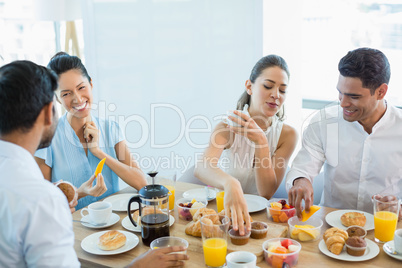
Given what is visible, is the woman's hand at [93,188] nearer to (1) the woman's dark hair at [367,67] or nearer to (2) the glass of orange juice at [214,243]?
(2) the glass of orange juice at [214,243]

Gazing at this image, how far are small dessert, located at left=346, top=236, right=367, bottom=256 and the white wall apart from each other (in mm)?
1869

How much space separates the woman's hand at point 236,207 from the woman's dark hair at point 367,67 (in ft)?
2.49

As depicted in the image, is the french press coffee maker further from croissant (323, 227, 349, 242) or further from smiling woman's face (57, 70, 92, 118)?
smiling woman's face (57, 70, 92, 118)

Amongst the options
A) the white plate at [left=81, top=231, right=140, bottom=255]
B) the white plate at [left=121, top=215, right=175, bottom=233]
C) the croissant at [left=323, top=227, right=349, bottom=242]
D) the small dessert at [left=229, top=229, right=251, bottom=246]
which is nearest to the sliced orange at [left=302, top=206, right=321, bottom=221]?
the croissant at [left=323, top=227, right=349, bottom=242]

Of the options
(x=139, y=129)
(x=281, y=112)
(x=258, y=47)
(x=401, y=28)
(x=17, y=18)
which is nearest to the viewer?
(x=281, y=112)

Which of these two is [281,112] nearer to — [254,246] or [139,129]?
[254,246]

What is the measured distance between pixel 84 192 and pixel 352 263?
3.66ft

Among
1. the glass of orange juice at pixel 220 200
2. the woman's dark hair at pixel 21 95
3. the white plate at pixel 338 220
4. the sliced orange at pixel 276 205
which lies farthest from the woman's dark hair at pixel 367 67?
the woman's dark hair at pixel 21 95

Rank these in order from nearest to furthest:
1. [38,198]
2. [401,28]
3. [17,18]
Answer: [38,198] < [401,28] < [17,18]

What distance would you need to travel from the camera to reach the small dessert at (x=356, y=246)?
1413 millimetres

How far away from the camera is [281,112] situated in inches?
95.6

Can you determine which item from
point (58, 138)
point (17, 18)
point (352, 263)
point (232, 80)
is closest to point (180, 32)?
point (232, 80)

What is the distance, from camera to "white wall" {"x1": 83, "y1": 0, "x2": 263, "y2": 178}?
126 inches

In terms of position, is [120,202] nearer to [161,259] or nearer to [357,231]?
[161,259]
